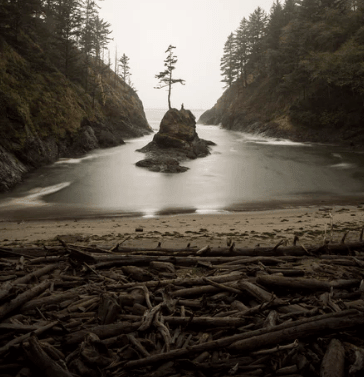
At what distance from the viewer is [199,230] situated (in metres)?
10.5

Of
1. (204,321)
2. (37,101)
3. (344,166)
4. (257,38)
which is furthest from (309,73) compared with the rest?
(204,321)

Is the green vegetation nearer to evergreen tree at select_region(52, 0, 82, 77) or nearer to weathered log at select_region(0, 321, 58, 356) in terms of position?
evergreen tree at select_region(52, 0, 82, 77)

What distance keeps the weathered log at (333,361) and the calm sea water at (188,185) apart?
1290 cm

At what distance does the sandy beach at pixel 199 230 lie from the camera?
8.51m

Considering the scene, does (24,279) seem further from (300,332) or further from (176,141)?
(176,141)

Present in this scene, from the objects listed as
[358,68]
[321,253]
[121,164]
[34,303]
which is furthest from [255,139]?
[34,303]

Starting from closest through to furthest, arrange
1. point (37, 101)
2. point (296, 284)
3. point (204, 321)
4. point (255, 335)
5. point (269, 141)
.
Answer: point (255, 335) < point (204, 321) < point (296, 284) < point (37, 101) < point (269, 141)

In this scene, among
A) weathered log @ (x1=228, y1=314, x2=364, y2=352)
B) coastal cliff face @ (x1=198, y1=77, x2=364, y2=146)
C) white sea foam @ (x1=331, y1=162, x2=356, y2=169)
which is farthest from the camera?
coastal cliff face @ (x1=198, y1=77, x2=364, y2=146)

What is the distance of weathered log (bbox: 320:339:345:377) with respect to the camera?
2.90 meters

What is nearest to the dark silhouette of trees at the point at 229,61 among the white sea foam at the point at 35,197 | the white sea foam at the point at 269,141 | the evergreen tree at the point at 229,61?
the evergreen tree at the point at 229,61

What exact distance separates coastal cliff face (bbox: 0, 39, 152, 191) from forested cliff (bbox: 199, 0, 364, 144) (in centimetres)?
2853

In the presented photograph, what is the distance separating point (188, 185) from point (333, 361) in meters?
19.8

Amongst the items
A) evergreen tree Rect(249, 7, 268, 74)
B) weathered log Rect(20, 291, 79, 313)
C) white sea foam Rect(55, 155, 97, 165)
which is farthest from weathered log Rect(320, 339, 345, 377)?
evergreen tree Rect(249, 7, 268, 74)

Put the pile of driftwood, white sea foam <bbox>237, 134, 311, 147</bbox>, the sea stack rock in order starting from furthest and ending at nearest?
1. white sea foam <bbox>237, 134, 311, 147</bbox>
2. the sea stack rock
3. the pile of driftwood
